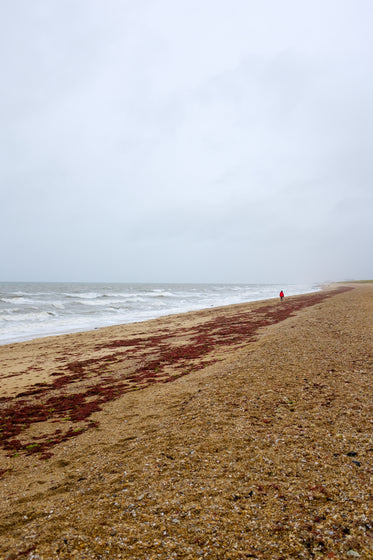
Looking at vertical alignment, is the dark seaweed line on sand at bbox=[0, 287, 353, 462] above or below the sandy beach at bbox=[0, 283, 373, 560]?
below

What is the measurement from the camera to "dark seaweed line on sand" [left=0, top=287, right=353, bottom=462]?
7277 millimetres

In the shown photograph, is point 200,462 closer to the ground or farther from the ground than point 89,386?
farther from the ground

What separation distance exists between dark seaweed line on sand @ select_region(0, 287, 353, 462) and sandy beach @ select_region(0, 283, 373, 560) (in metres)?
0.07

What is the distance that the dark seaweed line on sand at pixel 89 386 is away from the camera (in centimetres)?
728

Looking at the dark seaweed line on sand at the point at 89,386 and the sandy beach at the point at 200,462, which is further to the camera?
the dark seaweed line on sand at the point at 89,386

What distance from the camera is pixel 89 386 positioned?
1084 cm

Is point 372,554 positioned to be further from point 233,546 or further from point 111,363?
point 111,363

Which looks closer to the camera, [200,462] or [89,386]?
[200,462]

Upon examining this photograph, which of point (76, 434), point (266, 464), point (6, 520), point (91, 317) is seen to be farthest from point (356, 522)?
point (91, 317)

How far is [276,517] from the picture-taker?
355 centimetres

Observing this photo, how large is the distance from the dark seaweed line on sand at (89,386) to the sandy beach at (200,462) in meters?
0.07

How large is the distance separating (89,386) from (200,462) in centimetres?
713

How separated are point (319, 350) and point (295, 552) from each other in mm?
8514

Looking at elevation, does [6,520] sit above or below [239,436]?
below
